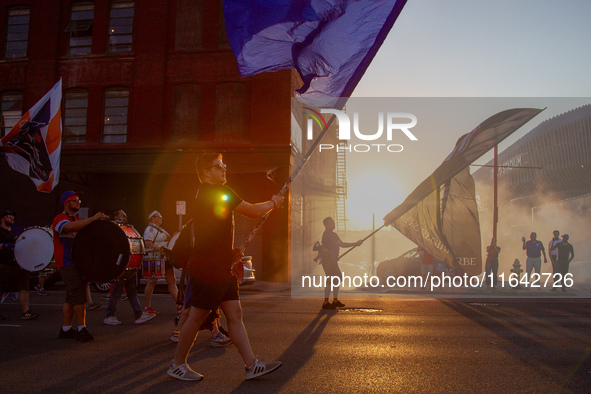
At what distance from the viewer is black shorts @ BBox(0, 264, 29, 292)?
8953mm

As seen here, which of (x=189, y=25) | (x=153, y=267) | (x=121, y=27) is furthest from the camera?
(x=121, y=27)

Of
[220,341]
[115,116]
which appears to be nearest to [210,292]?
[220,341]

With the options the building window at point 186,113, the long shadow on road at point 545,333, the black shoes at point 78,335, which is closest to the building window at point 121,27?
A: the building window at point 186,113

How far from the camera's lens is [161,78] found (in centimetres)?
2075

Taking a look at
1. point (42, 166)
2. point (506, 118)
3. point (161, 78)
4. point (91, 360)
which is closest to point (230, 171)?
point (161, 78)

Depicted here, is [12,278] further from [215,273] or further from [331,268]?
[215,273]

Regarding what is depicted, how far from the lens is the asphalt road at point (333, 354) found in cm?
452

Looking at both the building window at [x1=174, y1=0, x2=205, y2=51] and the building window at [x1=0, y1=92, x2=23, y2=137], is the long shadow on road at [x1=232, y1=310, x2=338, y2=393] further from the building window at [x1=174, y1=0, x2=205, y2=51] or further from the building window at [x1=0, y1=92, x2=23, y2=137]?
the building window at [x1=0, y1=92, x2=23, y2=137]

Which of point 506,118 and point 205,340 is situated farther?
point 506,118

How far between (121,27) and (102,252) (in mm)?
17560

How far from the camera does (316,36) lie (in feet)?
18.2

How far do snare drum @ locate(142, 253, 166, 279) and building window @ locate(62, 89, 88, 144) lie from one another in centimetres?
1451

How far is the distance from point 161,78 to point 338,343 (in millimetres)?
16857

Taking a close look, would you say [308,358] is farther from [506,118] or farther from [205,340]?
[506,118]
